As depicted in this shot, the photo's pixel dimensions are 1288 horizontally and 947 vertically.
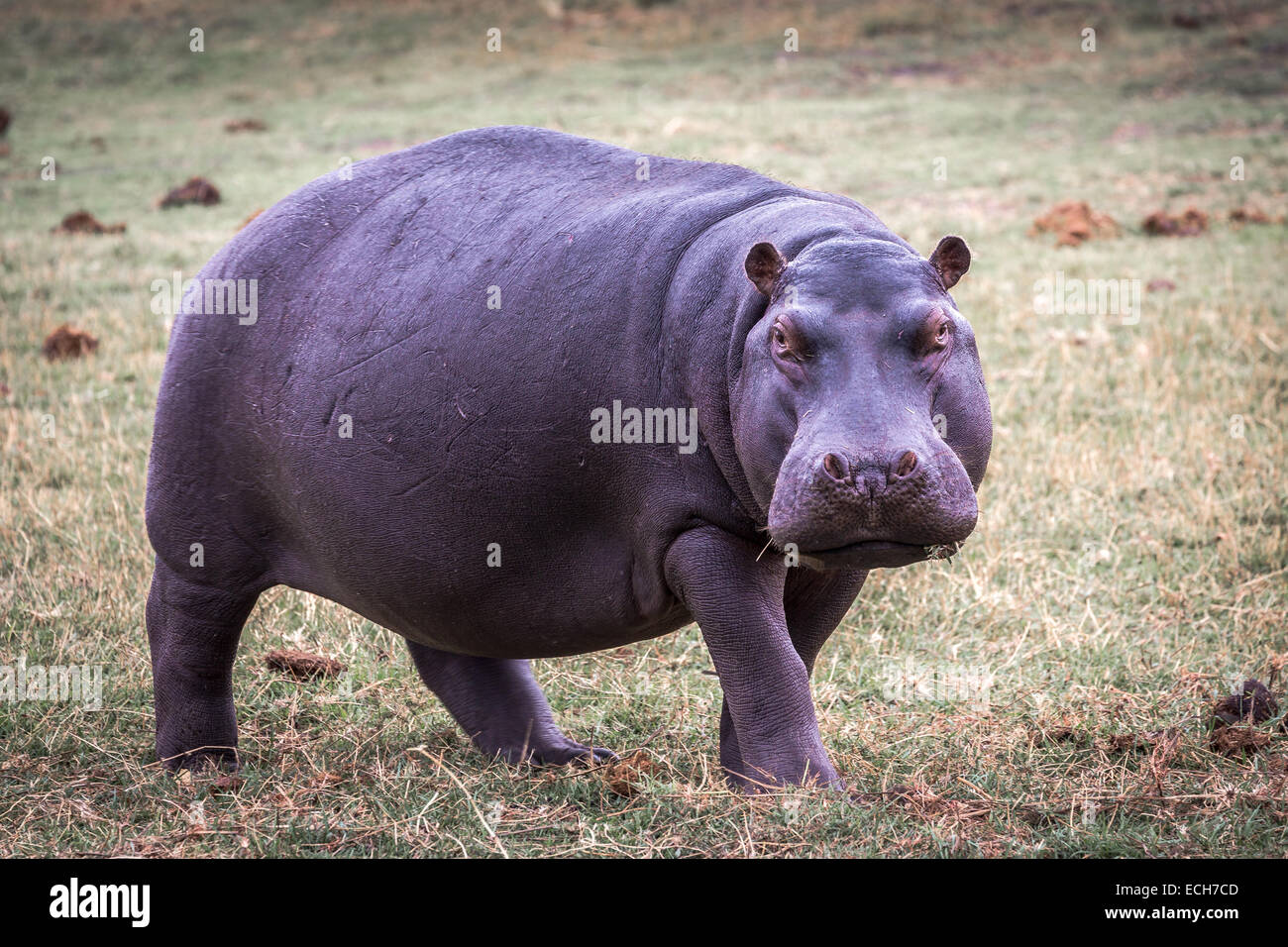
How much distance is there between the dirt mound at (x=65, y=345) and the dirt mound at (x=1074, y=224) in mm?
8363

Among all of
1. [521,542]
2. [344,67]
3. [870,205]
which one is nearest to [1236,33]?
[870,205]

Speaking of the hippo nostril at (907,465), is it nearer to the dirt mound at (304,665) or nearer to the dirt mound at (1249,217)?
the dirt mound at (304,665)

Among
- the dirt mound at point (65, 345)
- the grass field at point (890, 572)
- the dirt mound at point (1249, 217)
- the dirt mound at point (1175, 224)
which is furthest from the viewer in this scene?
the dirt mound at point (1249, 217)

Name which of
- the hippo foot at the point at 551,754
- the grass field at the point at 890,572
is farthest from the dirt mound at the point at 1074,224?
the hippo foot at the point at 551,754

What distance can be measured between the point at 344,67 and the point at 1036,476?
1914 centimetres

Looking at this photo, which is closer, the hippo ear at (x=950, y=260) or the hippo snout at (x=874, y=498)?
the hippo snout at (x=874, y=498)

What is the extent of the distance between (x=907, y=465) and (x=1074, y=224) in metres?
11.1

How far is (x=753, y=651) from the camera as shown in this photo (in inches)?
173

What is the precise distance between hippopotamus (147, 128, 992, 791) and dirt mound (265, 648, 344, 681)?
72 centimetres

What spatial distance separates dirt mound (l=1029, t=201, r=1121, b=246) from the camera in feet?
45.5

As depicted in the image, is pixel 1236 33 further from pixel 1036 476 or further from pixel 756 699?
pixel 756 699

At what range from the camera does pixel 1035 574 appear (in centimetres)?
722

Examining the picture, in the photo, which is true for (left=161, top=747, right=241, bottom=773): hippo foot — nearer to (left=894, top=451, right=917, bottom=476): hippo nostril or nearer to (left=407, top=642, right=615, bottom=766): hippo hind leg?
(left=407, top=642, right=615, bottom=766): hippo hind leg

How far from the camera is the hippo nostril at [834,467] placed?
366 cm
